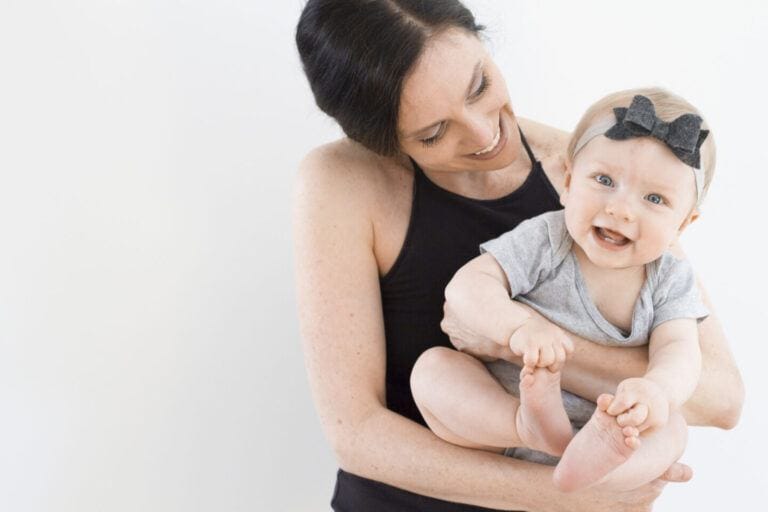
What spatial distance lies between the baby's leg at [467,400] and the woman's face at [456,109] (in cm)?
39

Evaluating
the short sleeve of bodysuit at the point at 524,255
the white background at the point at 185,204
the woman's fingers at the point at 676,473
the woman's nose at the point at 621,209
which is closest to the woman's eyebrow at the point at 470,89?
the short sleeve of bodysuit at the point at 524,255

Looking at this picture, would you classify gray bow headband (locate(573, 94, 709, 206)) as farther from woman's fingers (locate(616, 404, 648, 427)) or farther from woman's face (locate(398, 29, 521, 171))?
woman's fingers (locate(616, 404, 648, 427))

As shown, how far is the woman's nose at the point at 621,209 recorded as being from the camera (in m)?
1.51

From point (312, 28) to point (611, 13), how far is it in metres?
1.12

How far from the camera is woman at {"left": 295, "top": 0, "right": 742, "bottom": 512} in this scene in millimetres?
1691

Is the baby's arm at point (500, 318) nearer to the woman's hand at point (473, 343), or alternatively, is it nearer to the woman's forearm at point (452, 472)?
the woman's hand at point (473, 343)

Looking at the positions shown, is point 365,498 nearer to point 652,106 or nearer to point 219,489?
point 219,489

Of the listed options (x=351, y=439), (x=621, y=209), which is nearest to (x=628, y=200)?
(x=621, y=209)

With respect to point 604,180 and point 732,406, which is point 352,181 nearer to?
point 604,180

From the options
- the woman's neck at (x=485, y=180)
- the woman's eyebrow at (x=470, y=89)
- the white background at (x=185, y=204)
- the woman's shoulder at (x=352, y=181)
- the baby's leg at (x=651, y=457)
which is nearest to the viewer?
the baby's leg at (x=651, y=457)

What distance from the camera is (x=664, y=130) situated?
1517 millimetres

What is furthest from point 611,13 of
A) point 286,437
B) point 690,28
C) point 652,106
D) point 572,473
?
point 572,473

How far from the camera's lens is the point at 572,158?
165 centimetres

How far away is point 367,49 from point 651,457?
0.81 metres
